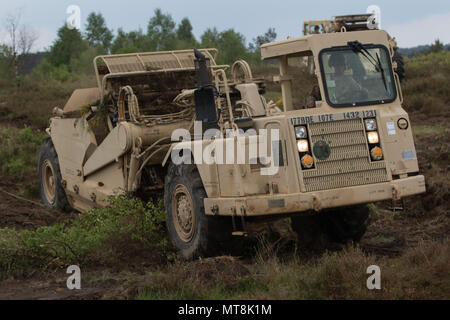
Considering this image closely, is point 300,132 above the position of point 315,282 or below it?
above

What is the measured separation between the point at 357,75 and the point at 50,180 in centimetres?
697

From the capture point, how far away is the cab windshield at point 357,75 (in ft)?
28.8

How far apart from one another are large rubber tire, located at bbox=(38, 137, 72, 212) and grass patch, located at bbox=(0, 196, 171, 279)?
9.83 ft

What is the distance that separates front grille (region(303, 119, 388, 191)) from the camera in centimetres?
840

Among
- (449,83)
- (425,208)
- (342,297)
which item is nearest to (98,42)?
(449,83)

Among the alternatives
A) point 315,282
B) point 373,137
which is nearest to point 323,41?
point 373,137

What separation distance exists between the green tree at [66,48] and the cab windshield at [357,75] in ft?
135

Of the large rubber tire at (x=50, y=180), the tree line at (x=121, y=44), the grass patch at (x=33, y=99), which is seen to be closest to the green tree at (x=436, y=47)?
the tree line at (x=121, y=44)

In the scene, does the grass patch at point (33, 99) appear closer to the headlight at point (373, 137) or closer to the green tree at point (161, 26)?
the headlight at point (373, 137)

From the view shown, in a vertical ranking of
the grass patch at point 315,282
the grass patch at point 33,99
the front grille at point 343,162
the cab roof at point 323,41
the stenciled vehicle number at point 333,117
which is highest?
the grass patch at point 33,99

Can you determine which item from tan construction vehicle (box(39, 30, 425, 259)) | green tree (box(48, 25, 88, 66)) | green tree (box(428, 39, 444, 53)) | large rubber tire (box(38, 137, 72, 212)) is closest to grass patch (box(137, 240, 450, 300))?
tan construction vehicle (box(39, 30, 425, 259))

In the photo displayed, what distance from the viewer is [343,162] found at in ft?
27.9

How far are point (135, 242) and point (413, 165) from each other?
11.4 ft

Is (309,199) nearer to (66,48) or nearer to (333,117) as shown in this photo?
(333,117)
